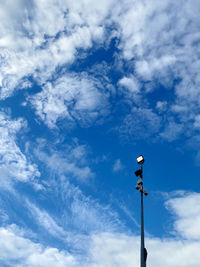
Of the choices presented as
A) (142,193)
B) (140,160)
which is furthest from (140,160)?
(142,193)

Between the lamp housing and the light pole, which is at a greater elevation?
the lamp housing

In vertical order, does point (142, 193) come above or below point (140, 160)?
below

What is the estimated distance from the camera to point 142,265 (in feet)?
39.8

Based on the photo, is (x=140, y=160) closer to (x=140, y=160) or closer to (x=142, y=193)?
(x=140, y=160)

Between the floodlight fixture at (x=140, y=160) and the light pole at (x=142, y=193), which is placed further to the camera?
the floodlight fixture at (x=140, y=160)

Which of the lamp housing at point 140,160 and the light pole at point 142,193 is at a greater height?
the lamp housing at point 140,160

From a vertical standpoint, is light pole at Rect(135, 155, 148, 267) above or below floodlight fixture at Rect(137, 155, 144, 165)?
below

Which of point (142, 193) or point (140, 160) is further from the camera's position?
point (140, 160)

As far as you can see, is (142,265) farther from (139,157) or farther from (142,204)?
(139,157)

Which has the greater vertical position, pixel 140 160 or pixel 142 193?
pixel 140 160

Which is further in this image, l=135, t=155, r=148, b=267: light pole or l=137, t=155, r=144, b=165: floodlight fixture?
l=137, t=155, r=144, b=165: floodlight fixture

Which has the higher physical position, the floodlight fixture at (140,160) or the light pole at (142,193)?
the floodlight fixture at (140,160)

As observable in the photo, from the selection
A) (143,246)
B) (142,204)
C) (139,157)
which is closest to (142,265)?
(143,246)

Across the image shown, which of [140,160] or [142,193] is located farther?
[140,160]
